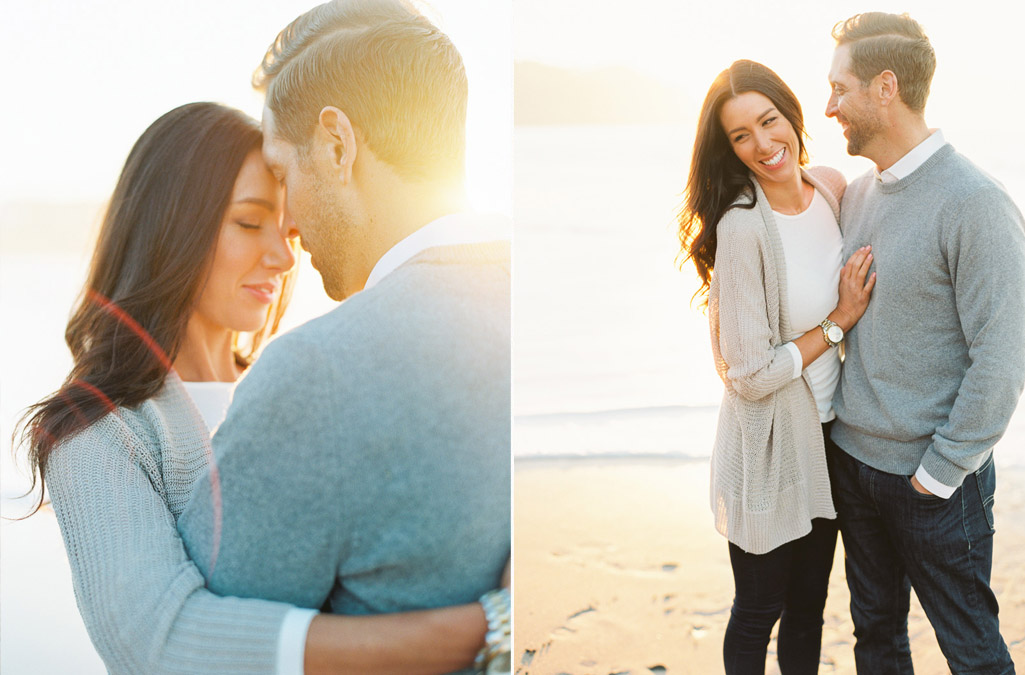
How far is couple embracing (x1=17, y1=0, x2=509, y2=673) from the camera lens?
4.41ft

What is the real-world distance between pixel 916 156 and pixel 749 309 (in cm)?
51

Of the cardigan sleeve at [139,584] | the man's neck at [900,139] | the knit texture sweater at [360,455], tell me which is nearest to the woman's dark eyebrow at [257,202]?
the knit texture sweater at [360,455]

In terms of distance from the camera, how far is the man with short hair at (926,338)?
5.58 feet

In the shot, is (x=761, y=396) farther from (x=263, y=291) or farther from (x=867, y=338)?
(x=263, y=291)

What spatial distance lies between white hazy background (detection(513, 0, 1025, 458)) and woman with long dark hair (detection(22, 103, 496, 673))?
112cm

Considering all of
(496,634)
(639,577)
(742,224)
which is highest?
(742,224)

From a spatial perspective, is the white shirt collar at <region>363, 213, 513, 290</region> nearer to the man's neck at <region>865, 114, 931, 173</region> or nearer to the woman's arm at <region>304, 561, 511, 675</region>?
the woman's arm at <region>304, 561, 511, 675</region>

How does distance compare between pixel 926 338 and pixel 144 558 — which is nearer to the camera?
pixel 144 558

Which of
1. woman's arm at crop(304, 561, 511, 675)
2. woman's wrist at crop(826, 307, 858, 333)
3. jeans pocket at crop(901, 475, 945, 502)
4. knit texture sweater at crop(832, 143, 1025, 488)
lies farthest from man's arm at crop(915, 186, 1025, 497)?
woman's arm at crop(304, 561, 511, 675)

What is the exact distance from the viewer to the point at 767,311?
187 centimetres

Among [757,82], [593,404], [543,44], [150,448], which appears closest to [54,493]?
[150,448]

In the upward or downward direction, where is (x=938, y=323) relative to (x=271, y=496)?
upward

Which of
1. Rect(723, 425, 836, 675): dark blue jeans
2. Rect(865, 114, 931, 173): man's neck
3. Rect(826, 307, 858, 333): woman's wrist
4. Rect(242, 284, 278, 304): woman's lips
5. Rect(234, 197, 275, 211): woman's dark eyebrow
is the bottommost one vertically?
Rect(723, 425, 836, 675): dark blue jeans

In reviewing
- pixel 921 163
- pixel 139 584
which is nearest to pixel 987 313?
pixel 921 163
